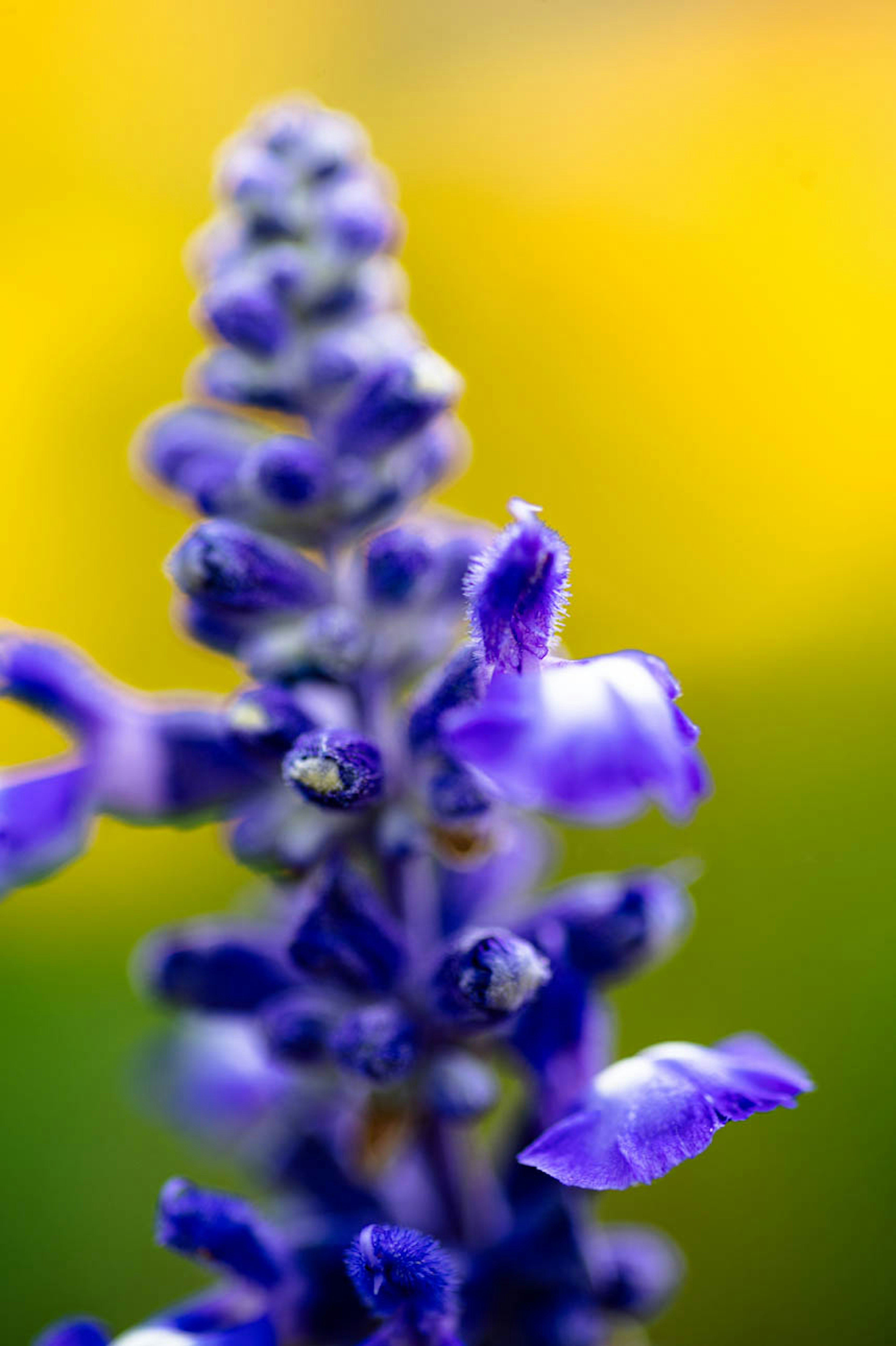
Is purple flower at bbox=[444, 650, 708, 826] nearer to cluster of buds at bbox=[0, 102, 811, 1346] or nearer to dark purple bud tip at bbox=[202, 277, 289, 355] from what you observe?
cluster of buds at bbox=[0, 102, 811, 1346]

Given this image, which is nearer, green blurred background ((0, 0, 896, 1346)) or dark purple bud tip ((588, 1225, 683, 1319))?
dark purple bud tip ((588, 1225, 683, 1319))

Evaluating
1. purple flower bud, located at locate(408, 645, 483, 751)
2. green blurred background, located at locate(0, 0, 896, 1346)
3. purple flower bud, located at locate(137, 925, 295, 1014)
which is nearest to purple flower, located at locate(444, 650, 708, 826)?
Answer: purple flower bud, located at locate(408, 645, 483, 751)

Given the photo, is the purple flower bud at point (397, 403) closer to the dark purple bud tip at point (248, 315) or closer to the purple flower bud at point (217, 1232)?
the dark purple bud tip at point (248, 315)

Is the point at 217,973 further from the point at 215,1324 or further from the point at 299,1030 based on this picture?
the point at 215,1324

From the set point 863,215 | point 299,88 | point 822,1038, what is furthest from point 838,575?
point 299,88

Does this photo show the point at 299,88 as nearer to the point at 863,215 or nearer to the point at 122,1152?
the point at 863,215
